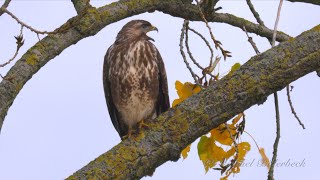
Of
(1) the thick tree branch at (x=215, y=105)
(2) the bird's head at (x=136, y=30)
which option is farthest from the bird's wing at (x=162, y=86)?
(1) the thick tree branch at (x=215, y=105)

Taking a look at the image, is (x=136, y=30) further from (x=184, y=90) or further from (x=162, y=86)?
(x=184, y=90)

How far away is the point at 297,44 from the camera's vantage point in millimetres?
3459

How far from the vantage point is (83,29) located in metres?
4.39

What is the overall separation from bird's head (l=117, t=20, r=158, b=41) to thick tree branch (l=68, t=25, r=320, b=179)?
2.63 m

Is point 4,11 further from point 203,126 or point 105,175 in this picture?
point 203,126

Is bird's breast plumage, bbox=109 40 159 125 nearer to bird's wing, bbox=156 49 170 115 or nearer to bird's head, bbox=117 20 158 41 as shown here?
bird's wing, bbox=156 49 170 115

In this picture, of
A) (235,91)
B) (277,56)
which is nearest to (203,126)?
(235,91)

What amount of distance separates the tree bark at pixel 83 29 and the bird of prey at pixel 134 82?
78 cm

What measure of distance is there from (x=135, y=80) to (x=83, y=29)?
131 centimetres

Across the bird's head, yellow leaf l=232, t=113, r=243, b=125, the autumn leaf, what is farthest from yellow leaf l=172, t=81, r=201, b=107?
the bird's head

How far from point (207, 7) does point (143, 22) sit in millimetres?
1472

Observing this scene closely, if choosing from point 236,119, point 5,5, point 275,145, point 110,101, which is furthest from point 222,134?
point 110,101

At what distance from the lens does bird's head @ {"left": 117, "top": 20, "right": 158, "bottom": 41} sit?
6094mm

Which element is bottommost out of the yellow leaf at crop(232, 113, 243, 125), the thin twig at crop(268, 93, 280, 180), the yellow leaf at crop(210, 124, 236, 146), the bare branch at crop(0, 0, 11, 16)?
the thin twig at crop(268, 93, 280, 180)
